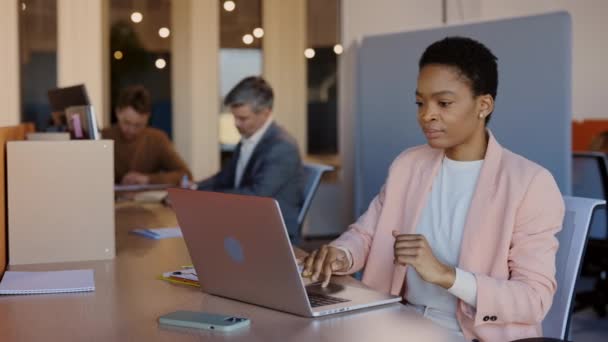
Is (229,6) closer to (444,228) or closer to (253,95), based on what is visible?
(253,95)

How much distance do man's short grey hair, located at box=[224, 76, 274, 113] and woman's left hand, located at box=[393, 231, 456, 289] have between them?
7.89 feet

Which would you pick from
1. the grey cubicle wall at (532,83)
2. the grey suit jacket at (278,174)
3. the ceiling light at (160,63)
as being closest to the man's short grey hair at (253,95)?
the grey suit jacket at (278,174)

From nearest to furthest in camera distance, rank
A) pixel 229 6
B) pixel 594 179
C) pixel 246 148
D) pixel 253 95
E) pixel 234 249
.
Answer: pixel 234 249 < pixel 253 95 < pixel 246 148 < pixel 594 179 < pixel 229 6

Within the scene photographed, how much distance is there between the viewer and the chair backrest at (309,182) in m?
3.81

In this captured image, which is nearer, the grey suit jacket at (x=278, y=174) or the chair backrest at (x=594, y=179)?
the grey suit jacket at (x=278, y=174)

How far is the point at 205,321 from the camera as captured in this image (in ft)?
5.25

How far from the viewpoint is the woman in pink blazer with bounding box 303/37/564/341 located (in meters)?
1.85

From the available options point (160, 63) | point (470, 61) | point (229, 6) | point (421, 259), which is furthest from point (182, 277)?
point (160, 63)

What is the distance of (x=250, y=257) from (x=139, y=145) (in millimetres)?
3726

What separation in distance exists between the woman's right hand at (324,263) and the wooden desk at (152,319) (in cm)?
22

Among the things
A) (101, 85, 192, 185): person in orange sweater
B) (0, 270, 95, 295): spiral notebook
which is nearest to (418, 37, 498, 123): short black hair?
(0, 270, 95, 295): spiral notebook

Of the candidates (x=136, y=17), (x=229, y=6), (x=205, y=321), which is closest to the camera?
(x=205, y=321)

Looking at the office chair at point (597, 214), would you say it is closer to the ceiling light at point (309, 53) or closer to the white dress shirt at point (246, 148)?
the white dress shirt at point (246, 148)

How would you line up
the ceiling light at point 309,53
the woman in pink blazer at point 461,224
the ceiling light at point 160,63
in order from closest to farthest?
the woman in pink blazer at point 461,224
the ceiling light at point 309,53
the ceiling light at point 160,63
